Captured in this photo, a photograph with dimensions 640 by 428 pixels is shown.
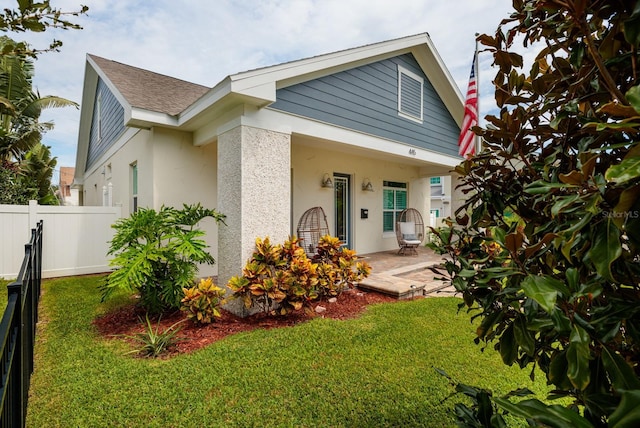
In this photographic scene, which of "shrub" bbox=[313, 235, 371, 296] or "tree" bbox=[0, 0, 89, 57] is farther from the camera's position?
"shrub" bbox=[313, 235, 371, 296]

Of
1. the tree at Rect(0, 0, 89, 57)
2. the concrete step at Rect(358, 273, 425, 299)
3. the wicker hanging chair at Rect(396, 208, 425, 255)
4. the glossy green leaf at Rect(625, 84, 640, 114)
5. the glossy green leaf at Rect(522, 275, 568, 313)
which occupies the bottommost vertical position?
the concrete step at Rect(358, 273, 425, 299)

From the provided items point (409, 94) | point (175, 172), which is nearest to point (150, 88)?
point (175, 172)

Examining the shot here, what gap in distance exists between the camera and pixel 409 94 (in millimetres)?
8633

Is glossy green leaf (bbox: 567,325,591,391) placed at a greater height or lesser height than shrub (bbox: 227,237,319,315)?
greater

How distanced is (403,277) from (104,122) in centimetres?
1098

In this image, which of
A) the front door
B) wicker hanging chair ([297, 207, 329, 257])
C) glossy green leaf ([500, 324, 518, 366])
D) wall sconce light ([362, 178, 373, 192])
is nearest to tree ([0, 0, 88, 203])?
wicker hanging chair ([297, 207, 329, 257])

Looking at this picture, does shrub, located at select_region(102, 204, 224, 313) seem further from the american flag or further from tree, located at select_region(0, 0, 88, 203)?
the american flag

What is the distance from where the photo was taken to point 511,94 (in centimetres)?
150

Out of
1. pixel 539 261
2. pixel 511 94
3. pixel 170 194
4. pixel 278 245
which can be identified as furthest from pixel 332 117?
pixel 539 261

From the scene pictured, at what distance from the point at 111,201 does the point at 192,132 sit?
16.7ft

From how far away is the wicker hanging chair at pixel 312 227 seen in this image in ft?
27.8

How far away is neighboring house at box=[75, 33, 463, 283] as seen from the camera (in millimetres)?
5094

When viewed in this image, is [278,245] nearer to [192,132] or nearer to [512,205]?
[192,132]

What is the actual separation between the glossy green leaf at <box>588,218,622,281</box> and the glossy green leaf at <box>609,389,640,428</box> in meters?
0.26
